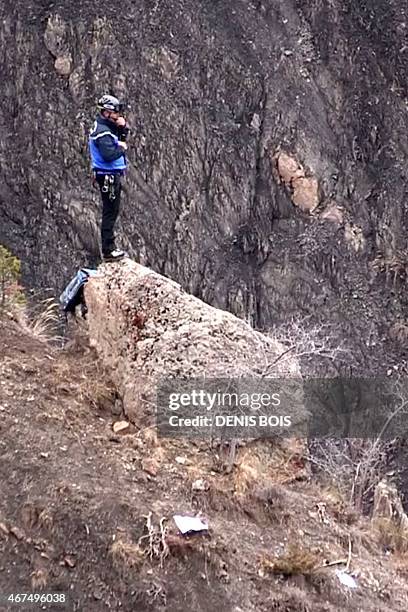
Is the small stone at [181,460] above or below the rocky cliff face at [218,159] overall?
below

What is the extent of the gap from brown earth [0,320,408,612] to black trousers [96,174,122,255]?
55.2 inches

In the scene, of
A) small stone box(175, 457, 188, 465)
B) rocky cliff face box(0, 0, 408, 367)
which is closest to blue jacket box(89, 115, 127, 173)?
small stone box(175, 457, 188, 465)

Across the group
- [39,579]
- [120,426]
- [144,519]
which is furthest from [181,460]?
[39,579]

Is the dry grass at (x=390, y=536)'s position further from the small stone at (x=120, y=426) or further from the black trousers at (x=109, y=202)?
the black trousers at (x=109, y=202)

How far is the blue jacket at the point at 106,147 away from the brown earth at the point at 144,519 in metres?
1.75

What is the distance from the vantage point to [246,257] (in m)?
21.1

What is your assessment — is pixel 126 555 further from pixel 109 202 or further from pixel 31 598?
pixel 109 202

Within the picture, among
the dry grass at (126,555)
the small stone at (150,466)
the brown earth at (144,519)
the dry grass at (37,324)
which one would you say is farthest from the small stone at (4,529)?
the dry grass at (37,324)

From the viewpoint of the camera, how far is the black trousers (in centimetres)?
709

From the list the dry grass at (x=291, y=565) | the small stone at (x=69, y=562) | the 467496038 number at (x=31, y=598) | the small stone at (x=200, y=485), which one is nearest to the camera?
the 467496038 number at (x=31, y=598)

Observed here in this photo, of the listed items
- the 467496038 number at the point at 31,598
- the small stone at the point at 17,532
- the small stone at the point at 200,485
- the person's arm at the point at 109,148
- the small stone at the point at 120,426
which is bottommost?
the 467496038 number at the point at 31,598

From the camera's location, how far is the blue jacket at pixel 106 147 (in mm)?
6812

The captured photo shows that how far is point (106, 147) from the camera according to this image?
6844mm

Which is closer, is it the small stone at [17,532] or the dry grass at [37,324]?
the small stone at [17,532]
